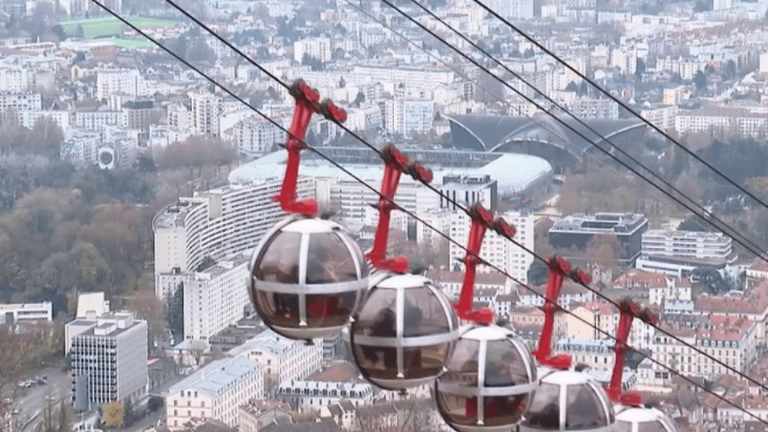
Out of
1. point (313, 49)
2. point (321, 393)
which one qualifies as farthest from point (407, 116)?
point (321, 393)

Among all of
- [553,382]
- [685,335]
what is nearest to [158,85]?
[685,335]

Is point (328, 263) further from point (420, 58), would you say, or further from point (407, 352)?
point (420, 58)

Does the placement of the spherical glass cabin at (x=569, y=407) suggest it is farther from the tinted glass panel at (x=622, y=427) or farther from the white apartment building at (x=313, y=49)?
the white apartment building at (x=313, y=49)

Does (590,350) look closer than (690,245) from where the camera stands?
Yes

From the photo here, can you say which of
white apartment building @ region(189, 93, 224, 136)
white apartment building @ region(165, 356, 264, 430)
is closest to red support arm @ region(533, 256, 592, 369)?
white apartment building @ region(165, 356, 264, 430)

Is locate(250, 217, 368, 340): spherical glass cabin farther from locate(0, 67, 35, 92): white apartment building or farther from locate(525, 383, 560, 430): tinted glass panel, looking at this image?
locate(0, 67, 35, 92): white apartment building

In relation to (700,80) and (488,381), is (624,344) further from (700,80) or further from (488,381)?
(700,80)
